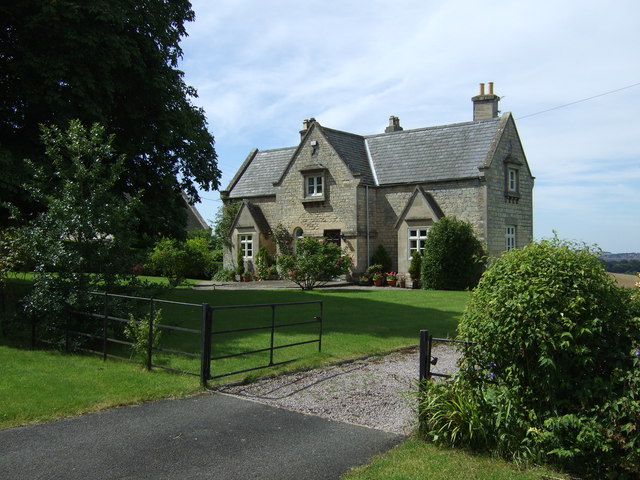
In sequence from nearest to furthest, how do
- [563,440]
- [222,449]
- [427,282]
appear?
[563,440] < [222,449] < [427,282]

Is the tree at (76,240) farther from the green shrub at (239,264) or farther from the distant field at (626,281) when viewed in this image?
the green shrub at (239,264)

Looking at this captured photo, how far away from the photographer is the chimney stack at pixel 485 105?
29.6m

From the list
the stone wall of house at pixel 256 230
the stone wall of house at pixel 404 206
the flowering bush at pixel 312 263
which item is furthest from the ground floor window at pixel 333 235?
the flowering bush at pixel 312 263

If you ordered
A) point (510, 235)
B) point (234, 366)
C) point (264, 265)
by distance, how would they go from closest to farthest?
point (234, 366)
point (510, 235)
point (264, 265)

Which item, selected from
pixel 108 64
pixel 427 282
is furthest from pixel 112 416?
pixel 427 282

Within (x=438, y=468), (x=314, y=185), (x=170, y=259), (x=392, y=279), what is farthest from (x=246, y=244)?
(x=438, y=468)

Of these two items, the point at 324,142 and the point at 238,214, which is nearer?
the point at 324,142

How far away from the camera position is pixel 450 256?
25.4 m

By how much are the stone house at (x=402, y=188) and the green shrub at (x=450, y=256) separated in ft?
3.88

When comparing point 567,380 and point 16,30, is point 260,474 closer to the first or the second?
point 567,380

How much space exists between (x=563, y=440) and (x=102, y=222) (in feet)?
29.3

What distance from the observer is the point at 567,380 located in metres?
5.18

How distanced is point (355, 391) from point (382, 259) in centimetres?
2089

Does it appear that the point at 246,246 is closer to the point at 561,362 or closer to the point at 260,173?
the point at 260,173
